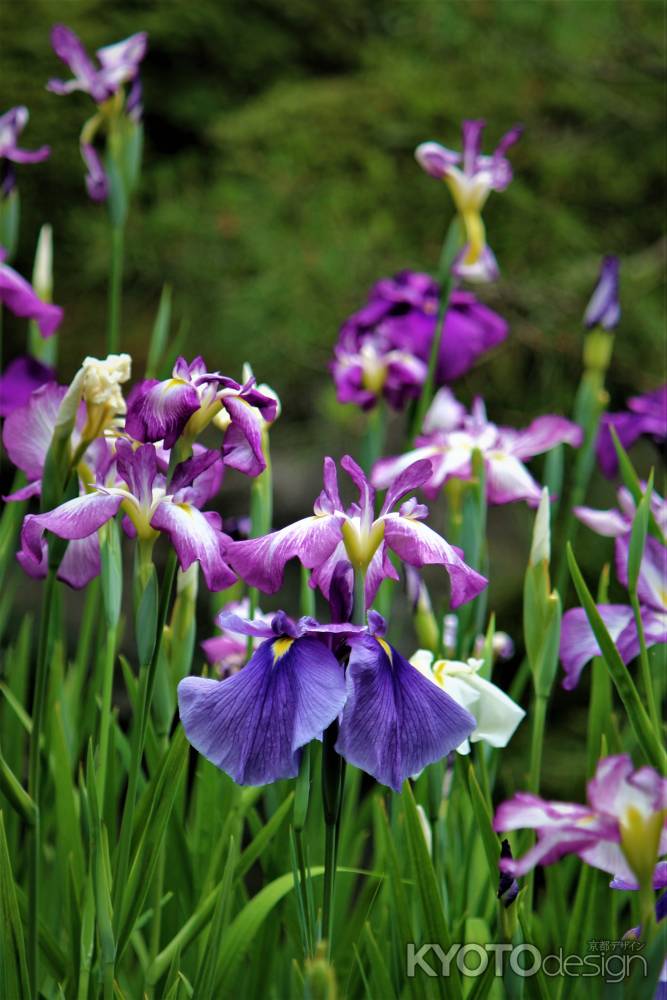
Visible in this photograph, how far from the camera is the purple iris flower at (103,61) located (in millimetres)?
1150

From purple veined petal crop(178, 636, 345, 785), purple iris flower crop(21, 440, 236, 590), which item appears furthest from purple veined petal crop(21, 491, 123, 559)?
purple veined petal crop(178, 636, 345, 785)

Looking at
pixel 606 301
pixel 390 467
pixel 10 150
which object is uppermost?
pixel 10 150

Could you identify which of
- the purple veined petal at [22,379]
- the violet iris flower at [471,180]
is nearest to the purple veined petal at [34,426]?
the purple veined petal at [22,379]

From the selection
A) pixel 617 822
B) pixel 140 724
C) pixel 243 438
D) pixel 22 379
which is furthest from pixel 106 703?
pixel 22 379

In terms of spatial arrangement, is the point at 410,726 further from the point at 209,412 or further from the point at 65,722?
the point at 65,722

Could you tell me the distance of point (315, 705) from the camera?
1.63 ft

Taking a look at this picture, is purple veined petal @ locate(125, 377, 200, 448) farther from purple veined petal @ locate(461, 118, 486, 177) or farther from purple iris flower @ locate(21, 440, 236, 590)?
purple veined petal @ locate(461, 118, 486, 177)

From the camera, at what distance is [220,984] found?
69 centimetres

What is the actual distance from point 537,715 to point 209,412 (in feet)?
1.11

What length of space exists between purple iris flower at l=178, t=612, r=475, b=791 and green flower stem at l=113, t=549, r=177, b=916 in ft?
0.25

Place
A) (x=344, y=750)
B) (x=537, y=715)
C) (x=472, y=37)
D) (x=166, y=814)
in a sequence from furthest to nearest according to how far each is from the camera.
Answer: (x=472, y=37)
(x=537, y=715)
(x=166, y=814)
(x=344, y=750)

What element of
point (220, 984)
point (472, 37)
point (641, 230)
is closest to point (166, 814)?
point (220, 984)

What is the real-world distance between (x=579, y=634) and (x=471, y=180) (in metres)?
0.59

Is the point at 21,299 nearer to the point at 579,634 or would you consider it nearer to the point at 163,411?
the point at 163,411
